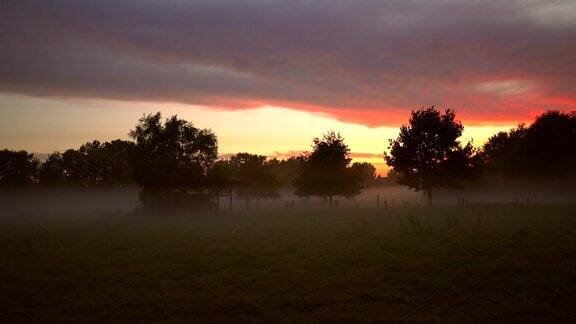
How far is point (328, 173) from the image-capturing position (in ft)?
179

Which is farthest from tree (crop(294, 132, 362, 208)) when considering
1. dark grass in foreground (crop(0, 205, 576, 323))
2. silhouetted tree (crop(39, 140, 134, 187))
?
silhouetted tree (crop(39, 140, 134, 187))

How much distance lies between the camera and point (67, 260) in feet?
54.5

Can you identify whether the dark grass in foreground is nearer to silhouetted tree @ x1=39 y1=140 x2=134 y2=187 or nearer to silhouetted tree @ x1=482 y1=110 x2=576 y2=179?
silhouetted tree @ x1=482 y1=110 x2=576 y2=179

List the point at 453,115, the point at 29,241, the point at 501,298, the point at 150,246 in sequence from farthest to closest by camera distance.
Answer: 1. the point at 453,115
2. the point at 29,241
3. the point at 150,246
4. the point at 501,298

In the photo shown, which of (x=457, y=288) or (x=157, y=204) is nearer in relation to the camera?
(x=457, y=288)

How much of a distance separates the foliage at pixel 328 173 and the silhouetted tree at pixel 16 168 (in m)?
80.9

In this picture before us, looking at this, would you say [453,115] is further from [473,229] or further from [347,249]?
[347,249]

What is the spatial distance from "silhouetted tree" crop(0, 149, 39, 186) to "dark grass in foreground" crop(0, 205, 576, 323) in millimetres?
96463

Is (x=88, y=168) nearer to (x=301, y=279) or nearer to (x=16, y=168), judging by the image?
(x=16, y=168)

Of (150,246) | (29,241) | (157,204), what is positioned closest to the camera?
(150,246)

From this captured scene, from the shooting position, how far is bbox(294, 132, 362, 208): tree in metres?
53.9

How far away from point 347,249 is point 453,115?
43081 mm

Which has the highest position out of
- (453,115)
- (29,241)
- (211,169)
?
(453,115)

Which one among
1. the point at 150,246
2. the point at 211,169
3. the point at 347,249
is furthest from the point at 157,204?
the point at 347,249
